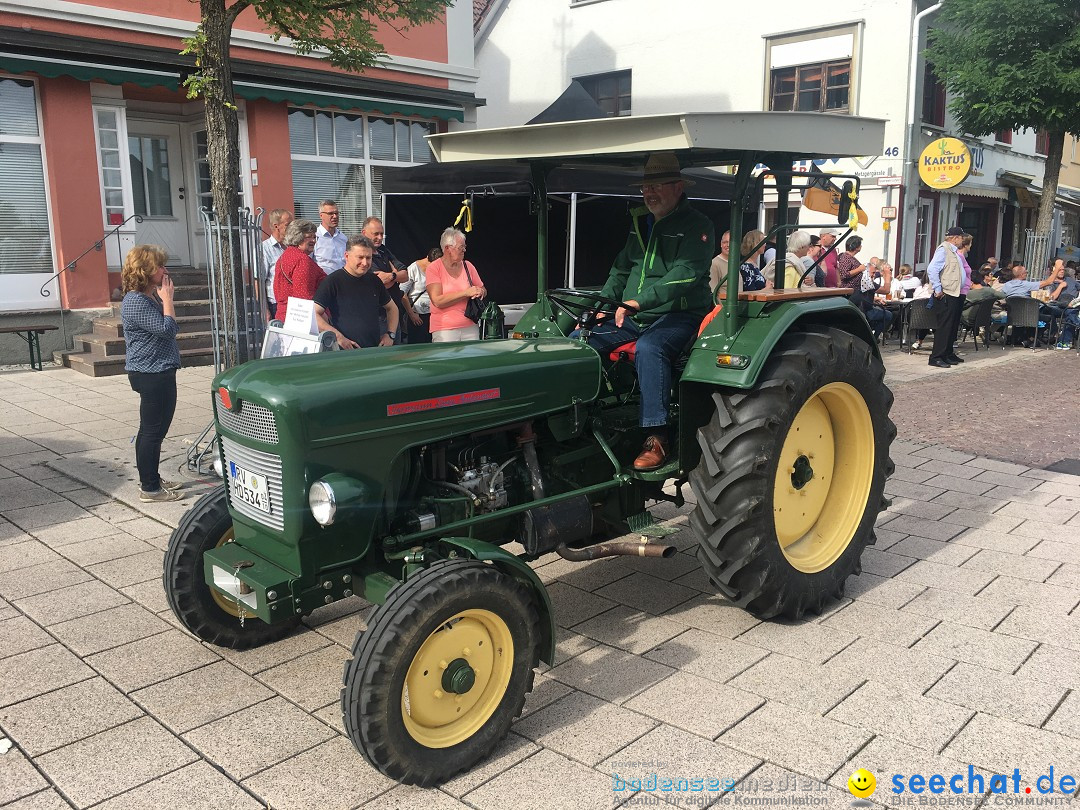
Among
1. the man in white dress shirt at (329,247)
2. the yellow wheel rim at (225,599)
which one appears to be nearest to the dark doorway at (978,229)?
the man in white dress shirt at (329,247)

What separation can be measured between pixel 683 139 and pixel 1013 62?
15.3 metres

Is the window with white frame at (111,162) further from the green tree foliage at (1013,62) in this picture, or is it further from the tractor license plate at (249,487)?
the green tree foliage at (1013,62)

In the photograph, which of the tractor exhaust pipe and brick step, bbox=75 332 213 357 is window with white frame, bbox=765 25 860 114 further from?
the tractor exhaust pipe

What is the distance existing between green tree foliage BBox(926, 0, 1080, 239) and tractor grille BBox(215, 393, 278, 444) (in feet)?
51.7

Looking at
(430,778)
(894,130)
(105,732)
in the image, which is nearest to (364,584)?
(430,778)

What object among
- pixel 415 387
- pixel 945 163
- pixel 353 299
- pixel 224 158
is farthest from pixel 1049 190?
pixel 415 387

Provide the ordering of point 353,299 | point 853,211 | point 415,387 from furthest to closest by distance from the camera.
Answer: point 353,299 → point 853,211 → point 415,387

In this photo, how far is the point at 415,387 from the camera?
3.08 meters

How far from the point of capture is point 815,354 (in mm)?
3768

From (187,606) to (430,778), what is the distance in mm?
1308

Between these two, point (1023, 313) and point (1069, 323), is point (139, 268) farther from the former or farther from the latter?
point (1069, 323)

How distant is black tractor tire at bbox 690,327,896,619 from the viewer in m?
3.57

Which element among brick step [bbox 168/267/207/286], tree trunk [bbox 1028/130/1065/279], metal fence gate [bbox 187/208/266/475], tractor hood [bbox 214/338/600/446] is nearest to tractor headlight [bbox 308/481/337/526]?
tractor hood [bbox 214/338/600/446]

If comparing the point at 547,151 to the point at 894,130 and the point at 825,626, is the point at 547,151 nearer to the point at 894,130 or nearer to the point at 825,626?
the point at 825,626
